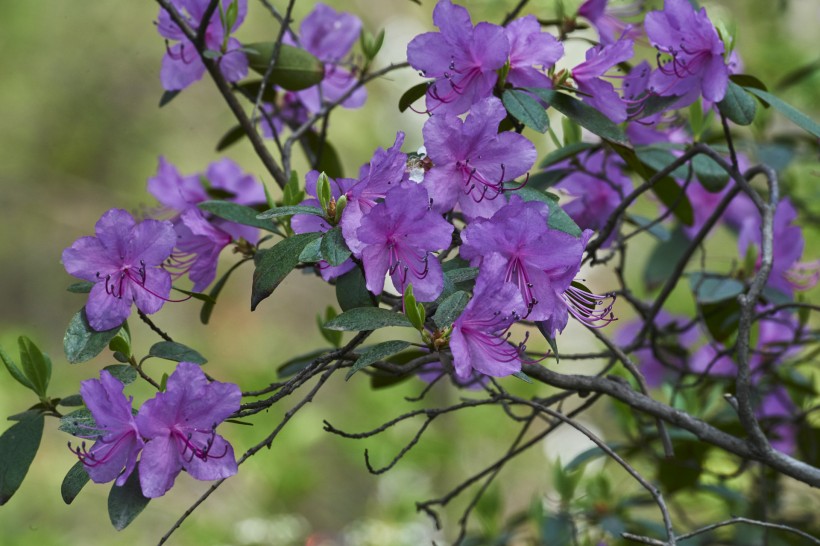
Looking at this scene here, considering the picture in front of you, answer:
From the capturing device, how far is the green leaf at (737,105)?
0.84 m

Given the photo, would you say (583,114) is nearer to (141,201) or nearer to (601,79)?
(601,79)

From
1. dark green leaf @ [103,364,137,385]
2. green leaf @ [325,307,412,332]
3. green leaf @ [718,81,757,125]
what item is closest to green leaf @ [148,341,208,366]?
dark green leaf @ [103,364,137,385]

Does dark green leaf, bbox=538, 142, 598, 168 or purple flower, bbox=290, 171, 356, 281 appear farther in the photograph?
dark green leaf, bbox=538, 142, 598, 168

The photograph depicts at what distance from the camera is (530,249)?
667 mm

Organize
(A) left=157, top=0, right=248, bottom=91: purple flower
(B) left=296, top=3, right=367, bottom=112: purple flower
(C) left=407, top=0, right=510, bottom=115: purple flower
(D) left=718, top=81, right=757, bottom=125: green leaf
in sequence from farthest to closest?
1. (B) left=296, top=3, right=367, bottom=112: purple flower
2. (A) left=157, top=0, right=248, bottom=91: purple flower
3. (D) left=718, top=81, right=757, bottom=125: green leaf
4. (C) left=407, top=0, right=510, bottom=115: purple flower

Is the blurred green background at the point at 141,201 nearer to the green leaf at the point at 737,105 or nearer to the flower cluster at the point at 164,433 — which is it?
the green leaf at the point at 737,105

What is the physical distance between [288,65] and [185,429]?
1.53 ft

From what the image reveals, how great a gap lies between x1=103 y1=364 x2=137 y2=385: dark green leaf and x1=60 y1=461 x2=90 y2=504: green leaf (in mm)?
69

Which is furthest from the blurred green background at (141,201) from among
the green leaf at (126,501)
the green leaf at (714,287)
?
the green leaf at (126,501)

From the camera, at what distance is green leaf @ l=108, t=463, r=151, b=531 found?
66cm

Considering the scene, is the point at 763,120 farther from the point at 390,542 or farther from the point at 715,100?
the point at 390,542

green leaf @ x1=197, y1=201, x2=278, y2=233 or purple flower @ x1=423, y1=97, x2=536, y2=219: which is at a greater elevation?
purple flower @ x1=423, y1=97, x2=536, y2=219

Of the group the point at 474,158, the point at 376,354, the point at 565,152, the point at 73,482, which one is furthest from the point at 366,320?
the point at 565,152

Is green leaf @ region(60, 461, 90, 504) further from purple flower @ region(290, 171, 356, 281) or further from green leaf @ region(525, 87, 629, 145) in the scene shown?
green leaf @ region(525, 87, 629, 145)
